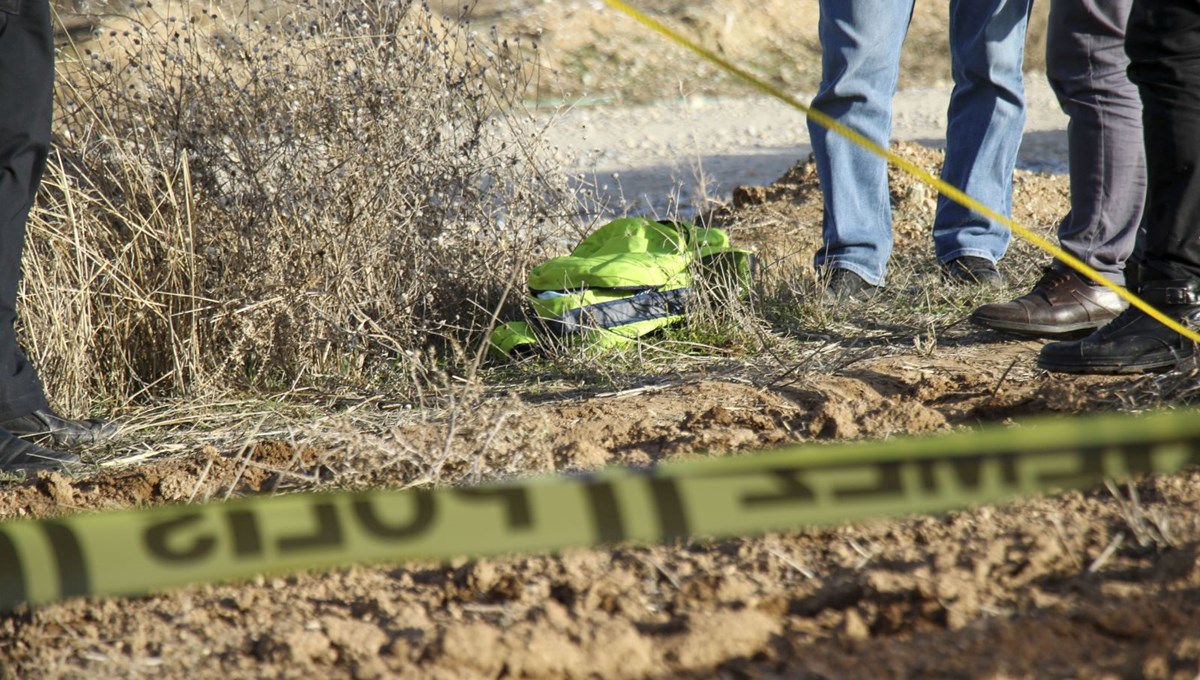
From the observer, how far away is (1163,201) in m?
2.58

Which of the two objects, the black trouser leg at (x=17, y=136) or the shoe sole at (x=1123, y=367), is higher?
the black trouser leg at (x=17, y=136)

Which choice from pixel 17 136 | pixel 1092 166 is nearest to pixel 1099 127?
pixel 1092 166

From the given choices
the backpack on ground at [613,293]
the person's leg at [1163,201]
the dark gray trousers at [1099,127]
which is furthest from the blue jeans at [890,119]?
the person's leg at [1163,201]

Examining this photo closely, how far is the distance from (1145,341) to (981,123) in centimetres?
134

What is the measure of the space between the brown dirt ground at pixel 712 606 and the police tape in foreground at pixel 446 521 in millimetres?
105

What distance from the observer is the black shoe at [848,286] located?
3.60 metres

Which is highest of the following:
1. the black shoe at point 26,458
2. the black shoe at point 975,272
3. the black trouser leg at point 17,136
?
the black trouser leg at point 17,136

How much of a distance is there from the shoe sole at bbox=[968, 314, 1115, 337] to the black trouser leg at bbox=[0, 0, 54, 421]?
7.84ft

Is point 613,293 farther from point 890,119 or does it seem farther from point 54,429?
point 54,429

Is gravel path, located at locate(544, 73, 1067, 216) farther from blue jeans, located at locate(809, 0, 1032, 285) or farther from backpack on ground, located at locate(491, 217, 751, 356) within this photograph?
backpack on ground, located at locate(491, 217, 751, 356)

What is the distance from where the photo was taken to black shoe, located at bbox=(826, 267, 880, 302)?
3.60 m

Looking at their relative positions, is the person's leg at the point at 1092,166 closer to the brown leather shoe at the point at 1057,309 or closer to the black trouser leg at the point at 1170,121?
the brown leather shoe at the point at 1057,309

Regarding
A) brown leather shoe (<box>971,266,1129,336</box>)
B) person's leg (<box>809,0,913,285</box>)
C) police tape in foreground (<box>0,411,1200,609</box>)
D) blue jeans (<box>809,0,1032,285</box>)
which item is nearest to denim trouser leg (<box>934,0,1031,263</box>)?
blue jeans (<box>809,0,1032,285</box>)

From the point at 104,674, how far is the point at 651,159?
25.6 feet
